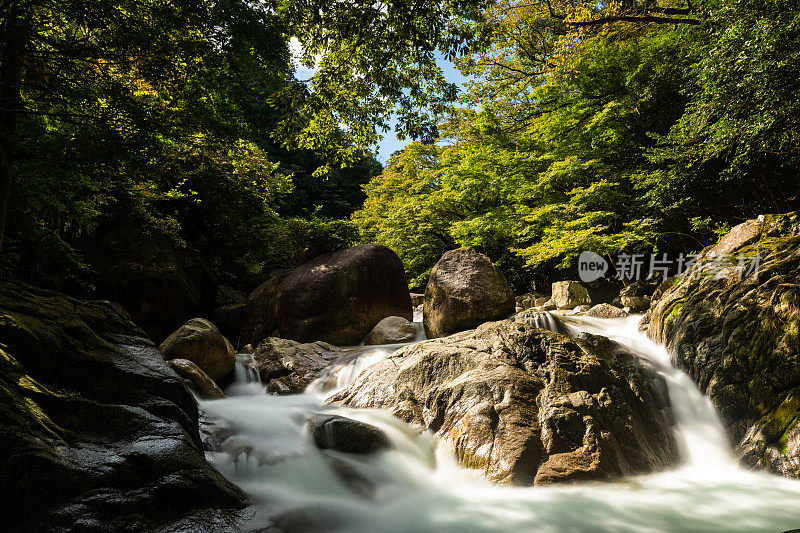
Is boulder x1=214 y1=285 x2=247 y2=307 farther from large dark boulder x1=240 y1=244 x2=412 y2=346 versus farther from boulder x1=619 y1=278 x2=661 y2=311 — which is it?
boulder x1=619 y1=278 x2=661 y2=311

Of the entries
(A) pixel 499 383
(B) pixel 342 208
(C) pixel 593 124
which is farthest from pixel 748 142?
(B) pixel 342 208

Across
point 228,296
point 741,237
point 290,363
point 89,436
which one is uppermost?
point 228,296

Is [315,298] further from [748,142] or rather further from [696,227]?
[696,227]

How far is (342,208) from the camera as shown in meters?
31.9

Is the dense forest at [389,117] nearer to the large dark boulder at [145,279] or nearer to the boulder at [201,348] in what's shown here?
the large dark boulder at [145,279]

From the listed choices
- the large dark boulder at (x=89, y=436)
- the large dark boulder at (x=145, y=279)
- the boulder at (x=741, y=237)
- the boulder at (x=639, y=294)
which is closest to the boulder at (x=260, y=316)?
the large dark boulder at (x=145, y=279)

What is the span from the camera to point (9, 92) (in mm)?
3627

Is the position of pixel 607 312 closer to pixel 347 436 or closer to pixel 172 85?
pixel 347 436

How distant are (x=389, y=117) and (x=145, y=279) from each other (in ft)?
22.4

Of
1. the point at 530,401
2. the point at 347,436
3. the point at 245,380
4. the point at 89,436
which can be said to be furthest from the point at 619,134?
the point at 89,436

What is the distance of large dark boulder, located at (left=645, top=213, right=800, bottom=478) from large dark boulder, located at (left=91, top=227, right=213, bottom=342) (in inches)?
418

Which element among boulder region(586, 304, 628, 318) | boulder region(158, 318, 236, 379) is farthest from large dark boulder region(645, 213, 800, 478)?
boulder region(158, 318, 236, 379)

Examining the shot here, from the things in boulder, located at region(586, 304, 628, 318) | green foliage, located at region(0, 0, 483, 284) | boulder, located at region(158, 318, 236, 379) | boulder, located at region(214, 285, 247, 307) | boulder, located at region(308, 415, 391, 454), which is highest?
green foliage, located at region(0, 0, 483, 284)

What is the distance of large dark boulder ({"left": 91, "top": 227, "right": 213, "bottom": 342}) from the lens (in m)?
8.47
